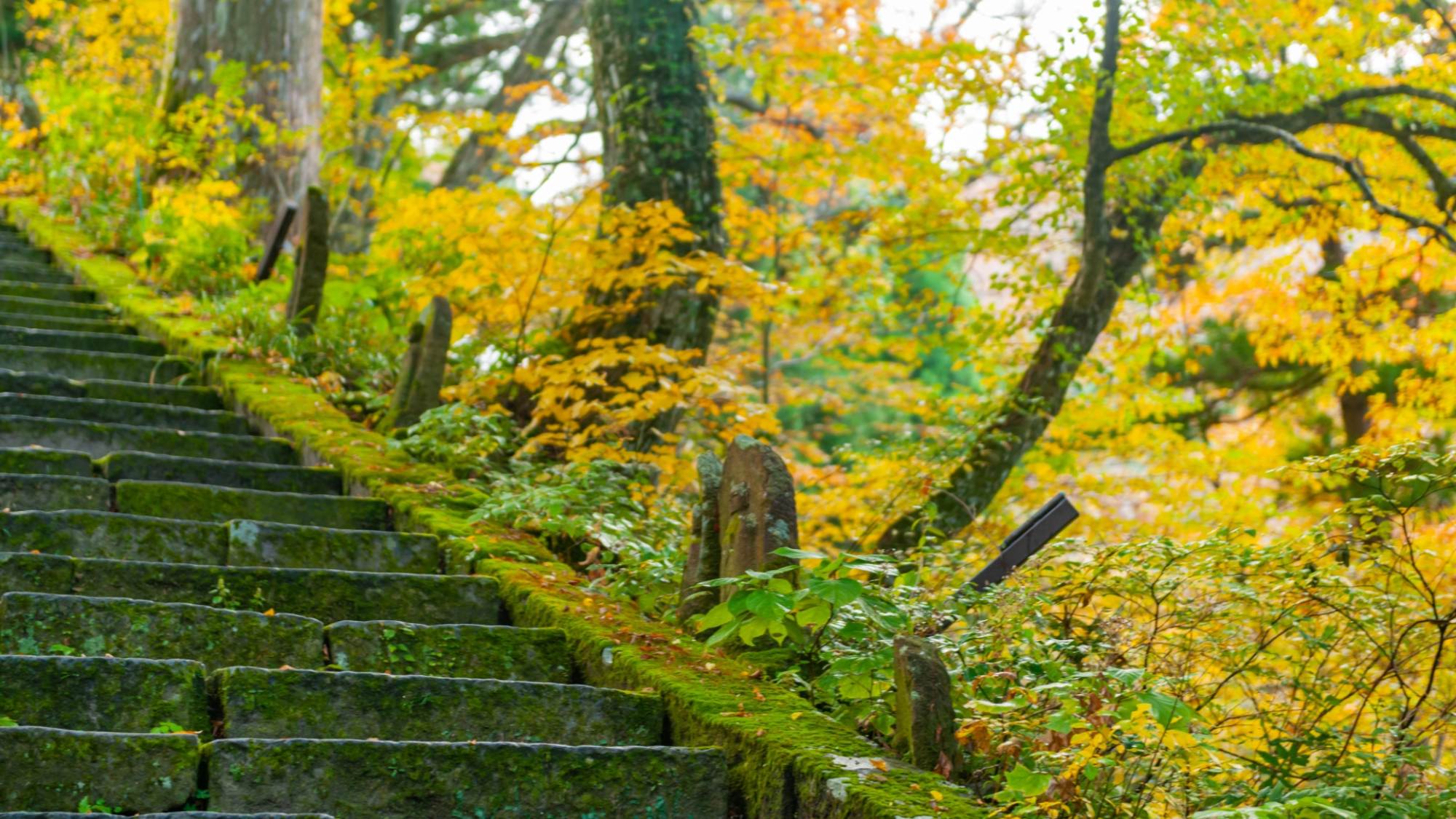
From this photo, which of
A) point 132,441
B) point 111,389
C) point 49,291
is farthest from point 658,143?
point 49,291

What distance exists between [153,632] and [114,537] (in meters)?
0.82

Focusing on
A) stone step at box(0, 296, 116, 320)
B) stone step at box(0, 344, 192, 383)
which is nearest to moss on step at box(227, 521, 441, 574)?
stone step at box(0, 344, 192, 383)

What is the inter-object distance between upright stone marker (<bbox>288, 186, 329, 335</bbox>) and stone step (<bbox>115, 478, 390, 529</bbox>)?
8.33 feet

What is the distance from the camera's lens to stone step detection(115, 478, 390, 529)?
4.38 m

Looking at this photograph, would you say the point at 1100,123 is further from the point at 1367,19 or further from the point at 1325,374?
the point at 1325,374

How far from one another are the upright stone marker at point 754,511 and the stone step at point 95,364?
4.24m

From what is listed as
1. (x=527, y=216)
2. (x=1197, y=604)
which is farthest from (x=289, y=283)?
(x=1197, y=604)

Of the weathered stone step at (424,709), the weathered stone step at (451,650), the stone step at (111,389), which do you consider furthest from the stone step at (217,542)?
the stone step at (111,389)

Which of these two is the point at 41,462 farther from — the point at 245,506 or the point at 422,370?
the point at 422,370

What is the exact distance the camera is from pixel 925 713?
9.21 feet

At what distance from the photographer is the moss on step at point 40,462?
14.8 ft

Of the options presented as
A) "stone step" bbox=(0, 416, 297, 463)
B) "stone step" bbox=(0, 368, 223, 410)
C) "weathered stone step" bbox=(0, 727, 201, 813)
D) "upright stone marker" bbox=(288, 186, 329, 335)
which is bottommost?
"weathered stone step" bbox=(0, 727, 201, 813)

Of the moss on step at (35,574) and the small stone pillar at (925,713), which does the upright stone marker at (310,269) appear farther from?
the small stone pillar at (925,713)

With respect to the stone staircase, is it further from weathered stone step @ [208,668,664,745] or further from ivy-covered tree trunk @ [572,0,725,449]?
ivy-covered tree trunk @ [572,0,725,449]
